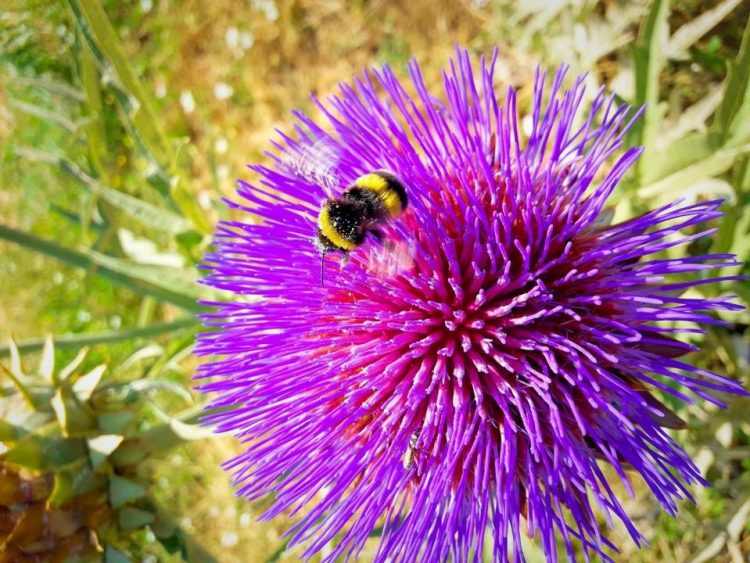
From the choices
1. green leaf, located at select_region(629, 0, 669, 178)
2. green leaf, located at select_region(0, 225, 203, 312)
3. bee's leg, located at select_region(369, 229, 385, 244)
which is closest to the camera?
bee's leg, located at select_region(369, 229, 385, 244)

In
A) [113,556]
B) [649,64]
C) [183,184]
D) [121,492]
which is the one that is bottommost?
[113,556]

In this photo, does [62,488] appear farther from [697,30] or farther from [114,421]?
[697,30]

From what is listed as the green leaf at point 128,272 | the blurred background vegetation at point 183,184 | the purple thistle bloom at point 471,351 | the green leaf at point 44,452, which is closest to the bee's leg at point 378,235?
the purple thistle bloom at point 471,351

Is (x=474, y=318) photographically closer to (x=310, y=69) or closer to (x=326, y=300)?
(x=326, y=300)

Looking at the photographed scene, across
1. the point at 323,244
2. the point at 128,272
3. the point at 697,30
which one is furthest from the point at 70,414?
the point at 697,30

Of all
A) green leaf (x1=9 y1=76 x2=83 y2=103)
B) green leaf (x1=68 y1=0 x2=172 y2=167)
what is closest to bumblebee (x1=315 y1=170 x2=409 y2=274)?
green leaf (x1=68 y1=0 x2=172 y2=167)

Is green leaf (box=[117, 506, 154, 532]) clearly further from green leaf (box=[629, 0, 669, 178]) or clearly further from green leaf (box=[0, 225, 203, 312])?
green leaf (box=[629, 0, 669, 178])
